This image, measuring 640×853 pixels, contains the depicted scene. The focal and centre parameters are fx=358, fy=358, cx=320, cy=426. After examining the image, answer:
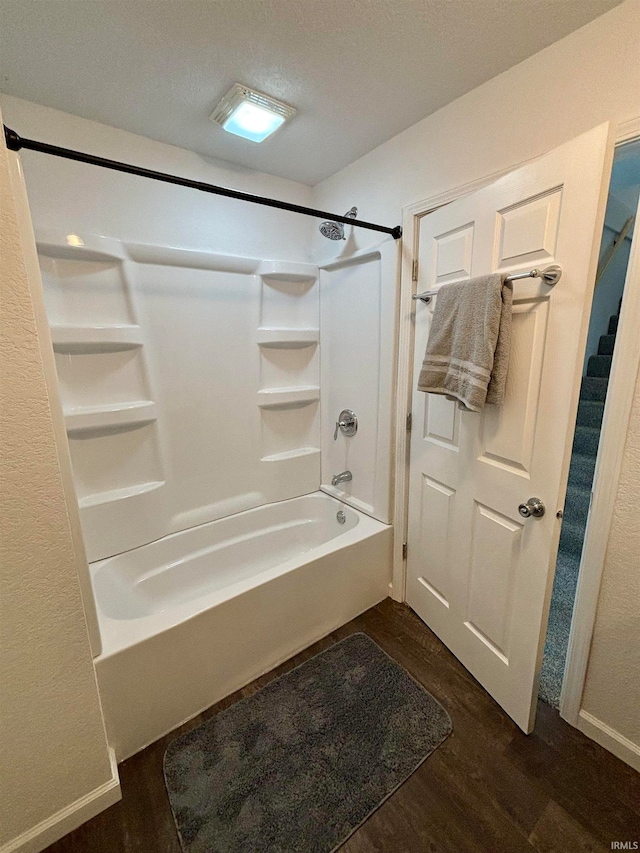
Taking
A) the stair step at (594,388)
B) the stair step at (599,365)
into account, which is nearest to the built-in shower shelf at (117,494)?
the stair step at (594,388)

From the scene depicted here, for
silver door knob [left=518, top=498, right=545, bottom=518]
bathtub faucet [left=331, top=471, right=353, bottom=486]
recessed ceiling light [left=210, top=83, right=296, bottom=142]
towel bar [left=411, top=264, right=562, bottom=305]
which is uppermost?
recessed ceiling light [left=210, top=83, right=296, bottom=142]

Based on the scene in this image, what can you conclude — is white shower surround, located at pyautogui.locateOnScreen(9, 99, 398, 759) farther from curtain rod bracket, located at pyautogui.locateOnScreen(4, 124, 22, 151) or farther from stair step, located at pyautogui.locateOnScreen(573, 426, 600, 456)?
stair step, located at pyautogui.locateOnScreen(573, 426, 600, 456)

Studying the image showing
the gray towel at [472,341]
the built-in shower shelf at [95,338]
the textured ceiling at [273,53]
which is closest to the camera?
the textured ceiling at [273,53]

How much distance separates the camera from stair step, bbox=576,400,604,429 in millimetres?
2467

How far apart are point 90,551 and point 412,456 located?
5.50ft

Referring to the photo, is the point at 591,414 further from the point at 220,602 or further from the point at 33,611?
the point at 33,611

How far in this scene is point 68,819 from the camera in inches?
43.7

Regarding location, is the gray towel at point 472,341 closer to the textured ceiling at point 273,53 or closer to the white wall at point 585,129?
the white wall at point 585,129

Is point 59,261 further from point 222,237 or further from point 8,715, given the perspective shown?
point 8,715

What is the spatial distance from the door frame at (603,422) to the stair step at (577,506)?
1168mm

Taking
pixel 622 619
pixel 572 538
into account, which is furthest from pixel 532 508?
pixel 572 538

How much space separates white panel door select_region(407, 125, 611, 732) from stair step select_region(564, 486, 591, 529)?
1162 millimetres

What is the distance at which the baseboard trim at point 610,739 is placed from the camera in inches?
49.1

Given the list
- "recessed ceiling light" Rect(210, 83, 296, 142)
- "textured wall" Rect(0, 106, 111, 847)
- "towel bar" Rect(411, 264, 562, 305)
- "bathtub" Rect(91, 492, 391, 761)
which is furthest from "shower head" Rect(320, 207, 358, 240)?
"bathtub" Rect(91, 492, 391, 761)
